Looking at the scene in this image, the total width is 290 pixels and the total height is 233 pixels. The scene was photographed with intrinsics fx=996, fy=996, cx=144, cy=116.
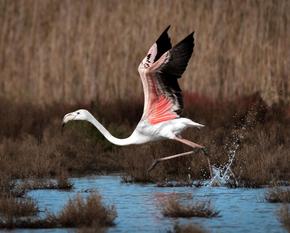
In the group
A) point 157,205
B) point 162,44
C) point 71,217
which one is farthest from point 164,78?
point 71,217

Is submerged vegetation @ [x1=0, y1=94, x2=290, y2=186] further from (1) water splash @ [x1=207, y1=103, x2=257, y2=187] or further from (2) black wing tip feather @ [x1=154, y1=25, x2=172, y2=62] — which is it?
(2) black wing tip feather @ [x1=154, y1=25, x2=172, y2=62]

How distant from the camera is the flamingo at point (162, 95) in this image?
11531 mm

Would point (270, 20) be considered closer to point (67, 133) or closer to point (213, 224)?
point (67, 133)

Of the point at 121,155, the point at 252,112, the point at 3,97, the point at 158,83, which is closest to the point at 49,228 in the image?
the point at 158,83

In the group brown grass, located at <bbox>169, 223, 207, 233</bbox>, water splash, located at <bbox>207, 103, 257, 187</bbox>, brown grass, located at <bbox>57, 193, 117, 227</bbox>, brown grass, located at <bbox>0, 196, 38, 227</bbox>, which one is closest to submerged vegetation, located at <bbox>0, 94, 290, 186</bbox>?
water splash, located at <bbox>207, 103, 257, 187</bbox>

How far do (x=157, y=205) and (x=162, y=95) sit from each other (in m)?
2.20

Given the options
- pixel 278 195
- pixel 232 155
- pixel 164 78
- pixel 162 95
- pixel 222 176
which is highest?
pixel 164 78

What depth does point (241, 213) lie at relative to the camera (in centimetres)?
957

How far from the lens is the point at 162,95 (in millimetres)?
12000

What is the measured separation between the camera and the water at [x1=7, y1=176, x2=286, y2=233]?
8703 mm

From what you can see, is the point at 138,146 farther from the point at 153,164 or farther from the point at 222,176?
the point at 222,176

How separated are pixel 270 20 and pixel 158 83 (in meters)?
6.28

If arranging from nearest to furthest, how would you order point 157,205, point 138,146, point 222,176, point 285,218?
point 285,218 → point 157,205 → point 222,176 → point 138,146

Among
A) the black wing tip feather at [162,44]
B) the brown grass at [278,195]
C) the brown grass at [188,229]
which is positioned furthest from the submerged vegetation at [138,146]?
the brown grass at [188,229]
